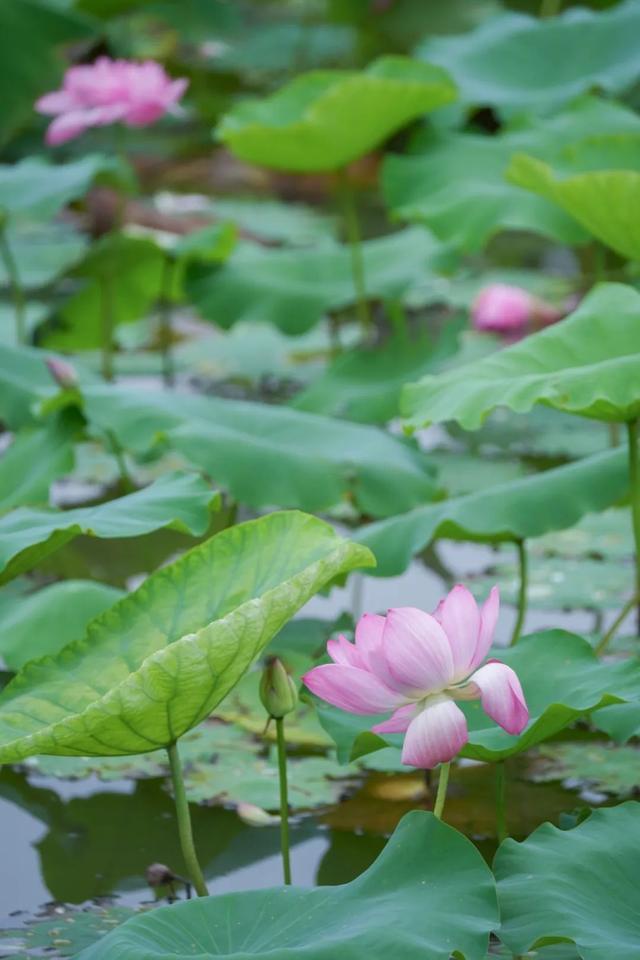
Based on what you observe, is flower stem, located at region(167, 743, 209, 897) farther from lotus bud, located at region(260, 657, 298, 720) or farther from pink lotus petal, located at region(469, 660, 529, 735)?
pink lotus petal, located at region(469, 660, 529, 735)

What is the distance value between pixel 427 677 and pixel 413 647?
0.03 metres

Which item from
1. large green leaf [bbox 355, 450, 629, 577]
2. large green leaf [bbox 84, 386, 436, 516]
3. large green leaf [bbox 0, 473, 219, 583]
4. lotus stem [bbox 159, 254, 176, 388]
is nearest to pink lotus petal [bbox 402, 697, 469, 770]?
large green leaf [bbox 0, 473, 219, 583]

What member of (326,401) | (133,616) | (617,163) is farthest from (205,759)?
(617,163)

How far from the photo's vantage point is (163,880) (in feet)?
4.10

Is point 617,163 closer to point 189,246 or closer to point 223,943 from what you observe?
point 189,246

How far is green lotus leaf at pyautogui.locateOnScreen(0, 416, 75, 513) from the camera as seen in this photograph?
1598mm

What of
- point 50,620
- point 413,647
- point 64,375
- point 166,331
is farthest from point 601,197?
point 166,331

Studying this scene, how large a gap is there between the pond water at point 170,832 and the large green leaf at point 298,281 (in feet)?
3.61

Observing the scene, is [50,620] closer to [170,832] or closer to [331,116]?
[170,832]

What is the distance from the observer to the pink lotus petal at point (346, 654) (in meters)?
1.03

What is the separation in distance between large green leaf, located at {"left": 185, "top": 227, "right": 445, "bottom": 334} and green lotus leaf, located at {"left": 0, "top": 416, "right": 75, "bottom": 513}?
0.67 m

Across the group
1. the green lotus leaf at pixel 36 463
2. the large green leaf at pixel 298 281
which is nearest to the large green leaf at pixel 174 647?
the green lotus leaf at pixel 36 463

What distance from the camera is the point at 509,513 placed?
151 cm

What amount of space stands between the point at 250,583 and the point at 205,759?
1.31ft
